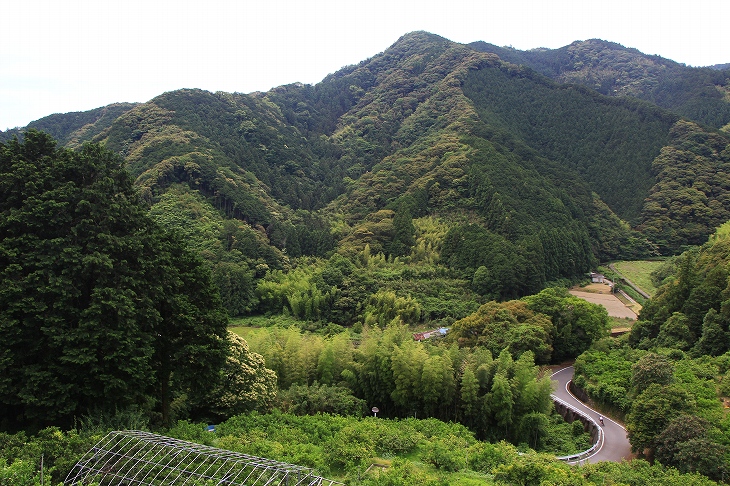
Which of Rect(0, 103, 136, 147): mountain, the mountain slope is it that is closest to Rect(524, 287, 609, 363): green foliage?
the mountain slope

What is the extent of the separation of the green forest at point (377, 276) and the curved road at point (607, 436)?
0.59 meters

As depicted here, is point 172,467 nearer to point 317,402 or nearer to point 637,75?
point 317,402

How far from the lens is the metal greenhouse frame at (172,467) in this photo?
788 centimetres

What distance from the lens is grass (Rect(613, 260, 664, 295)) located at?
1666 inches

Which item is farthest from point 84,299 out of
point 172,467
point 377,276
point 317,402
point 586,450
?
point 377,276

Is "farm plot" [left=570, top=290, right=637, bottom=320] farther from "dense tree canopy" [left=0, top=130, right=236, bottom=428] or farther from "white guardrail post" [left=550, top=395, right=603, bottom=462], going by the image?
"dense tree canopy" [left=0, top=130, right=236, bottom=428]

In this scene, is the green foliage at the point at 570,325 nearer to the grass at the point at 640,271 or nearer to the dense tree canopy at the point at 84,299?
the grass at the point at 640,271

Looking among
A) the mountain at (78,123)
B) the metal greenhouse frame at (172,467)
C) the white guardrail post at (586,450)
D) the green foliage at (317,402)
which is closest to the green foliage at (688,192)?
the white guardrail post at (586,450)

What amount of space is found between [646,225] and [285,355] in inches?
1826

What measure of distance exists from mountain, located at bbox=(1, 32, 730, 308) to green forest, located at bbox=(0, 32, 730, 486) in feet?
1.03

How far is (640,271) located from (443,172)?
1948 cm

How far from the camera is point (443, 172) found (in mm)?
50312

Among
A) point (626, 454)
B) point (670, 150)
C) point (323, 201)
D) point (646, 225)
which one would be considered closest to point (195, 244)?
point (323, 201)

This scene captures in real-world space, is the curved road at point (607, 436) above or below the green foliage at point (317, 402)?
below
